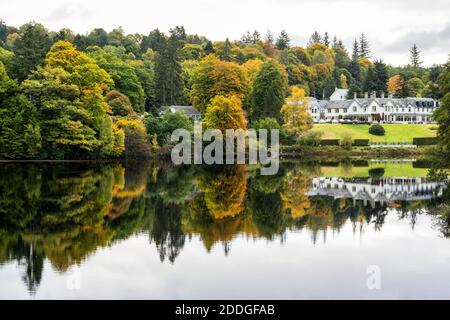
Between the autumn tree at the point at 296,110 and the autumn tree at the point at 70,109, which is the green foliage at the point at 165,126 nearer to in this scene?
the autumn tree at the point at 70,109

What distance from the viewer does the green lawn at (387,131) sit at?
68812mm

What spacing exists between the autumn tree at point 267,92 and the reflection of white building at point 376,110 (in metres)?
19.5

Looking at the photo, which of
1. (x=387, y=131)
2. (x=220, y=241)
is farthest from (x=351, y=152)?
(x=220, y=241)

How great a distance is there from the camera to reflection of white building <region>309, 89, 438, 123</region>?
3349 inches

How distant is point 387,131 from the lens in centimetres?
7362

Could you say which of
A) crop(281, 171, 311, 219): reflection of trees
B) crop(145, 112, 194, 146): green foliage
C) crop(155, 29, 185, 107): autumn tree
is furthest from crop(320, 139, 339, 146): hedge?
crop(281, 171, 311, 219): reflection of trees

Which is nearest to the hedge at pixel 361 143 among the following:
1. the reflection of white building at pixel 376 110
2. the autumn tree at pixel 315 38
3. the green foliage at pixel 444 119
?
the reflection of white building at pixel 376 110

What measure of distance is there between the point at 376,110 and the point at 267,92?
26813mm

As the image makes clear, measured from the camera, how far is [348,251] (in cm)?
1459

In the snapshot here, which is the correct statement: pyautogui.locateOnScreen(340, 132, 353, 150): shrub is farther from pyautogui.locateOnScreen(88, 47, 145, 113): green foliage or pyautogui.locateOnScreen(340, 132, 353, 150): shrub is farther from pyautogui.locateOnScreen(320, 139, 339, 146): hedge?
pyautogui.locateOnScreen(88, 47, 145, 113): green foliage

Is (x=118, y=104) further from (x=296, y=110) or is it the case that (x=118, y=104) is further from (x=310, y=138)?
(x=296, y=110)

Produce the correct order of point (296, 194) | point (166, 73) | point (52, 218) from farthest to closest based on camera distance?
point (166, 73) → point (296, 194) → point (52, 218)
